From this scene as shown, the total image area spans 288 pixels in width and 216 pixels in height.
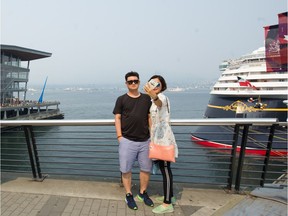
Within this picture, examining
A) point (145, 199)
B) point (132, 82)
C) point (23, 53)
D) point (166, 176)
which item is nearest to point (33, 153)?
point (145, 199)

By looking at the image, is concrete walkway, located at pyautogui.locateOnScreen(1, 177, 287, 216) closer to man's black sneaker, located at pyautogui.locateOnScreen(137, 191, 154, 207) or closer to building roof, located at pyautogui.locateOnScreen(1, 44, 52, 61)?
man's black sneaker, located at pyautogui.locateOnScreen(137, 191, 154, 207)

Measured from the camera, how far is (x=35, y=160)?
406 cm

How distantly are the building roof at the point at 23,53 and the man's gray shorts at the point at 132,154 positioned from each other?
51244 mm

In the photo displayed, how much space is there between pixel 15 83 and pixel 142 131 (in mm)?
57080

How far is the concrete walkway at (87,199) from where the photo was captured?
307cm

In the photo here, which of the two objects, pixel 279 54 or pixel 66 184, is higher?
pixel 279 54

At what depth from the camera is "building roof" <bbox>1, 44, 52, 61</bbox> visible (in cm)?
4848

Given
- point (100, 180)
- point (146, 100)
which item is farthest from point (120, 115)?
point (100, 180)

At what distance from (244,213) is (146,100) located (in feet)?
5.34

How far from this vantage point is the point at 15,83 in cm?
5381

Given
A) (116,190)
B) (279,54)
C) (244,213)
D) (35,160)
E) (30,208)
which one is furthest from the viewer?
(279,54)

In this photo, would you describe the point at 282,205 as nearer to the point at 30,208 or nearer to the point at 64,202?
the point at 64,202

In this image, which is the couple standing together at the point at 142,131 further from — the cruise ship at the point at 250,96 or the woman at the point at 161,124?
the cruise ship at the point at 250,96

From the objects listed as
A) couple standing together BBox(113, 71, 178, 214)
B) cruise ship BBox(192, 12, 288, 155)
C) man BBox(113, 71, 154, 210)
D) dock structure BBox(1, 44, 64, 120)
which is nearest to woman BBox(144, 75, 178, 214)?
couple standing together BBox(113, 71, 178, 214)
